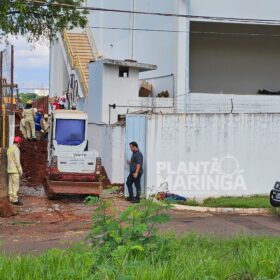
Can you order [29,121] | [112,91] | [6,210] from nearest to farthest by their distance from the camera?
1. [6,210]
2. [112,91]
3. [29,121]

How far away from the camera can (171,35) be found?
23.3 meters

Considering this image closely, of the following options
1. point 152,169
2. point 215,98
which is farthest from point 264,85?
point 152,169

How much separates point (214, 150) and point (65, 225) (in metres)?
6.34

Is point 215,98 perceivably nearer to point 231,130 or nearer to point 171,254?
point 231,130

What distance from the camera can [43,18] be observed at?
18891 millimetres

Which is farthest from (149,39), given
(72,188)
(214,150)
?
(72,188)

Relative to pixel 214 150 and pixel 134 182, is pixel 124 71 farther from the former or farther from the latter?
pixel 134 182

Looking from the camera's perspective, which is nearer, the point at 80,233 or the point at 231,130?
the point at 80,233

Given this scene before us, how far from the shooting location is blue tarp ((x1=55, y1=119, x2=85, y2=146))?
58.6ft

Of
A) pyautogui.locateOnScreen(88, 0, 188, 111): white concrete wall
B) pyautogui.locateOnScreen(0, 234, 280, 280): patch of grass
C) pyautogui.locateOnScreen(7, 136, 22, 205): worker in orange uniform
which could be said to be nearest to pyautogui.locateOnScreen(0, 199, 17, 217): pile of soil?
pyautogui.locateOnScreen(7, 136, 22, 205): worker in orange uniform

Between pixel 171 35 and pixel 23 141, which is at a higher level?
pixel 171 35

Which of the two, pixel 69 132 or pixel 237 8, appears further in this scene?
pixel 237 8

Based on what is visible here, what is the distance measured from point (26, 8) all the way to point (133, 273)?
45.8 feet

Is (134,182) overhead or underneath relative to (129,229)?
underneath
